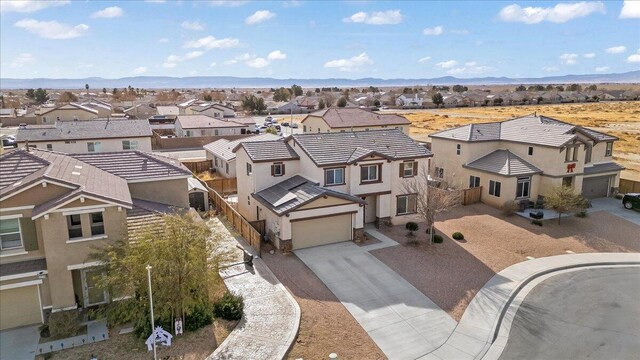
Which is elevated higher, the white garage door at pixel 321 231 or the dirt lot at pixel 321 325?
the white garage door at pixel 321 231

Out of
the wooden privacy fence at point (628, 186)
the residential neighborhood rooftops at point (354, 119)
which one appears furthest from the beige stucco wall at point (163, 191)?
the wooden privacy fence at point (628, 186)

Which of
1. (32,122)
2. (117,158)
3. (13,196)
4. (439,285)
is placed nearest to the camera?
(13,196)

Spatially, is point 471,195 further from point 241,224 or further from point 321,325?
point 321,325

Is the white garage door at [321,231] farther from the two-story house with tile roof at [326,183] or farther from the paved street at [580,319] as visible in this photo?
the paved street at [580,319]

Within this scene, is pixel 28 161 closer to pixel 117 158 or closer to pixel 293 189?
pixel 117 158

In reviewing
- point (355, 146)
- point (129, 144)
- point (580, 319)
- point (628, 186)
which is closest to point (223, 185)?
point (355, 146)

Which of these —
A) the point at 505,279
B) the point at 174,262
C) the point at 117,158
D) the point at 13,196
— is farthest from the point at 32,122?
the point at 505,279

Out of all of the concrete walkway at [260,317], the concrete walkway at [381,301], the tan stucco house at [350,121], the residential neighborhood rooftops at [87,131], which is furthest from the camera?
the tan stucco house at [350,121]

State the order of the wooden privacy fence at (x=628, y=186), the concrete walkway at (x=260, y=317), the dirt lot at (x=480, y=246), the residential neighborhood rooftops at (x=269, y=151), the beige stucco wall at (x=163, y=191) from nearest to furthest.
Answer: the concrete walkway at (x=260, y=317), the dirt lot at (x=480, y=246), the beige stucco wall at (x=163, y=191), the residential neighborhood rooftops at (x=269, y=151), the wooden privacy fence at (x=628, y=186)
